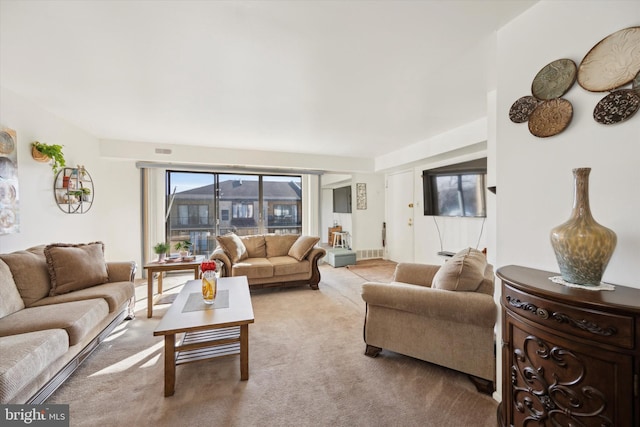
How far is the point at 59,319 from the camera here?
1.79 m

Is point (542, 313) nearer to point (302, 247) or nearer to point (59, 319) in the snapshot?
point (59, 319)

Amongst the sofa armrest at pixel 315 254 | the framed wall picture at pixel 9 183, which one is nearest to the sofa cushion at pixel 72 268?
the framed wall picture at pixel 9 183

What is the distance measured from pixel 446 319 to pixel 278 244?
3.14 meters

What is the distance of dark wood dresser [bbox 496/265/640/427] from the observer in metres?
0.89

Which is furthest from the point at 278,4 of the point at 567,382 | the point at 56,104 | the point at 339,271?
the point at 339,271

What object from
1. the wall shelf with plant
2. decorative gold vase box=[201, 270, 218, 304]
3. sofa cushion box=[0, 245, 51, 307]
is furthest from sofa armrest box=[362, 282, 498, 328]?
the wall shelf with plant

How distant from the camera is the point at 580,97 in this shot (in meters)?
1.31

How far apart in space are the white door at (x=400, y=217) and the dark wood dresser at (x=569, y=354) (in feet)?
14.0

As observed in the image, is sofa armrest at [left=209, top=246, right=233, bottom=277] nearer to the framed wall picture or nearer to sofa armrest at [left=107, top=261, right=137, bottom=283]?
sofa armrest at [left=107, top=261, right=137, bottom=283]

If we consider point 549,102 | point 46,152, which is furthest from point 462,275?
point 46,152

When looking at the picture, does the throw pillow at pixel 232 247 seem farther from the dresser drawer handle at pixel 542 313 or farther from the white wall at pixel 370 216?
the dresser drawer handle at pixel 542 313

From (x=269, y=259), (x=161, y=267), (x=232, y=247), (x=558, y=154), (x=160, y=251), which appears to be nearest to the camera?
(x=558, y=154)

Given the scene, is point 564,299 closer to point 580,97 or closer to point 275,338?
point 580,97
